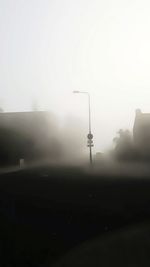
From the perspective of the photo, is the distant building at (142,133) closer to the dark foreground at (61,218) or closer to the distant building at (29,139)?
the distant building at (29,139)

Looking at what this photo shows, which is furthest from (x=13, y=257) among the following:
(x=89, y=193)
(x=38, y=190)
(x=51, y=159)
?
(x=51, y=159)

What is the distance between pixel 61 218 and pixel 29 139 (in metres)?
53.0

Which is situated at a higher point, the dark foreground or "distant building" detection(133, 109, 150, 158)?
the dark foreground

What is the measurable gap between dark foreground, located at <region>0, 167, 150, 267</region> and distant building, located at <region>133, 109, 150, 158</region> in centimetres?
4465

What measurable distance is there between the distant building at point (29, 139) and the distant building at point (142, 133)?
11786mm

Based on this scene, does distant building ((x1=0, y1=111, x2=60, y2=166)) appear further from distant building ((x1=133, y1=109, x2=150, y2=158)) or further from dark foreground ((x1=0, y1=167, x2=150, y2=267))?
dark foreground ((x1=0, y1=167, x2=150, y2=267))

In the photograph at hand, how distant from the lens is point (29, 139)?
6975cm

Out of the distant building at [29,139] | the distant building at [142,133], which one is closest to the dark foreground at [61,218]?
the distant building at [29,139]

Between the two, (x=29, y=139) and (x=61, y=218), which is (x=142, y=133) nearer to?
(x=29, y=139)

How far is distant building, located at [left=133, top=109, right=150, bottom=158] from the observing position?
235 feet

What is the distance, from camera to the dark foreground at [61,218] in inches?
487

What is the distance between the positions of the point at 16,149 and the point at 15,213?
49.6 meters

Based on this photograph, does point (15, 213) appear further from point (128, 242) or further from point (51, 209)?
point (128, 242)

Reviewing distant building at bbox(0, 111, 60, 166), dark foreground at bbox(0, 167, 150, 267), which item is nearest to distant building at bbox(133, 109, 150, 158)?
distant building at bbox(0, 111, 60, 166)
